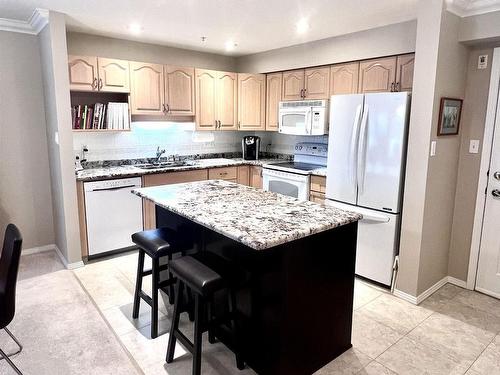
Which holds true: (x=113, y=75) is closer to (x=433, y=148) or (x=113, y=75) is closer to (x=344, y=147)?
(x=344, y=147)

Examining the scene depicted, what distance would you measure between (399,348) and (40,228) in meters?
3.82

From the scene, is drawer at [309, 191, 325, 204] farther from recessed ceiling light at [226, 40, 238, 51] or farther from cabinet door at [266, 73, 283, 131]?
recessed ceiling light at [226, 40, 238, 51]

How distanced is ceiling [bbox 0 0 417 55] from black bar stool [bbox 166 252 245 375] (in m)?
2.11

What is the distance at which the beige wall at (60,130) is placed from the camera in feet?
10.5

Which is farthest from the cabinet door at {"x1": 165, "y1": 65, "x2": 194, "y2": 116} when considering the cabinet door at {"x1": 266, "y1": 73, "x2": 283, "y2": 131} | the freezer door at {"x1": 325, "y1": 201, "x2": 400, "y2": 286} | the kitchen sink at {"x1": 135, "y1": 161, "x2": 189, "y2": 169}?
the freezer door at {"x1": 325, "y1": 201, "x2": 400, "y2": 286}

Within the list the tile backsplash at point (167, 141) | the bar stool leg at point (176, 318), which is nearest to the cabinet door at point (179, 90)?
the tile backsplash at point (167, 141)

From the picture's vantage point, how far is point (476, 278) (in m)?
3.20

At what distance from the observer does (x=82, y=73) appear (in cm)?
364

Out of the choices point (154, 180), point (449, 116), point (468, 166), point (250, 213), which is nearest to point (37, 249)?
point (154, 180)

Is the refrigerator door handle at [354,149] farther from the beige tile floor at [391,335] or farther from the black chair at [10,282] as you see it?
the black chair at [10,282]

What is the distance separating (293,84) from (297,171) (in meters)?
1.22

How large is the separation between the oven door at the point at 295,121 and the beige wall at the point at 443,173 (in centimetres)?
161

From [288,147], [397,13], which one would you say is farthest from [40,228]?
[397,13]

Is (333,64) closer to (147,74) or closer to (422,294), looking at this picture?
(147,74)
